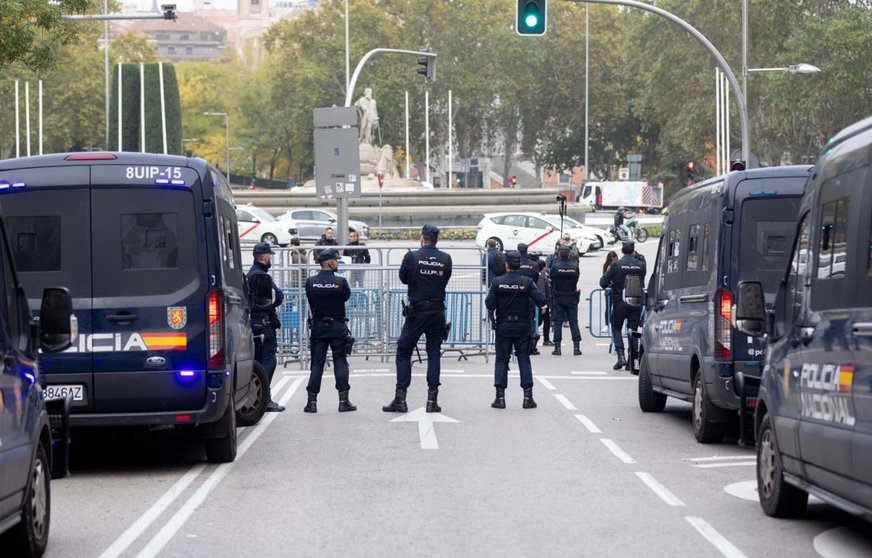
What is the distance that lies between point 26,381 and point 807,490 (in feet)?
14.5

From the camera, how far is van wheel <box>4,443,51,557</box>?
800 centimetres

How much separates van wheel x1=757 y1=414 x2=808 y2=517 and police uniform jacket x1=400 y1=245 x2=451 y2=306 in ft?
21.6

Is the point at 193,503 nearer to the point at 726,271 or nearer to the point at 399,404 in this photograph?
the point at 726,271

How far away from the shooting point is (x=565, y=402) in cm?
1772

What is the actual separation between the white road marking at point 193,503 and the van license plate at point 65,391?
3.69ft

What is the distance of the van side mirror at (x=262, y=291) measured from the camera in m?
14.7

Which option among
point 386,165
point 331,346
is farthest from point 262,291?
point 386,165

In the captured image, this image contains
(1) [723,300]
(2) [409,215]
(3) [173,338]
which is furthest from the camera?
(2) [409,215]

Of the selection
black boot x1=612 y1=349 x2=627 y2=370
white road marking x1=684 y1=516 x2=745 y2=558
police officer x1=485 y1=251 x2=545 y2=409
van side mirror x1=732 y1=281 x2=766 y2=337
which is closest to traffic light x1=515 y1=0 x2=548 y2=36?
black boot x1=612 y1=349 x2=627 y2=370

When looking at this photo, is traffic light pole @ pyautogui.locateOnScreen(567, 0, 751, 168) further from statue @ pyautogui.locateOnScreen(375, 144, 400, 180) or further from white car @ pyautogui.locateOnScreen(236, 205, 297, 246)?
statue @ pyautogui.locateOnScreen(375, 144, 400, 180)

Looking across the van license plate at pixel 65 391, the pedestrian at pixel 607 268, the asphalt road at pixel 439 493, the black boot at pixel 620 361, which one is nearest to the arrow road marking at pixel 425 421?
the asphalt road at pixel 439 493

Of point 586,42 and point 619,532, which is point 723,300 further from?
point 586,42

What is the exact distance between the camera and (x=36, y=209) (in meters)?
11.5


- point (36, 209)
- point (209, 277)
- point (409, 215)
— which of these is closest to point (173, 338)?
point (209, 277)
